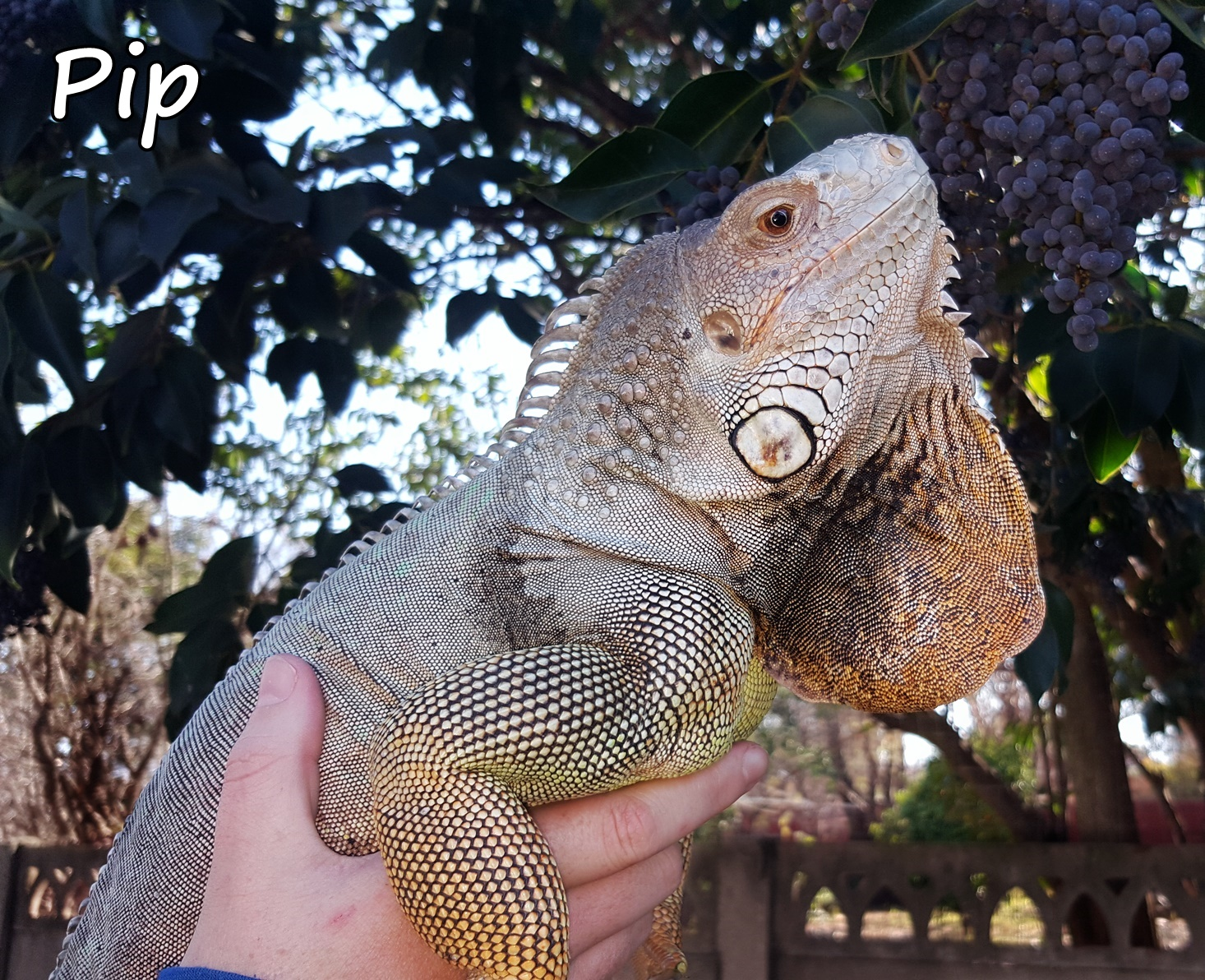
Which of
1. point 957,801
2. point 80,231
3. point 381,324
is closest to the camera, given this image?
point 80,231

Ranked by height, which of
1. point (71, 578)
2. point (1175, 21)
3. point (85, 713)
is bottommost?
point (85, 713)

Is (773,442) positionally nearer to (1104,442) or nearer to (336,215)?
(1104,442)

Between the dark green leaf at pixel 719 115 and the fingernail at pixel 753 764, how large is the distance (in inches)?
40.7

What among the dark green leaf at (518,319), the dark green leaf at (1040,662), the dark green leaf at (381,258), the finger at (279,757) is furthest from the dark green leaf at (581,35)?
the finger at (279,757)

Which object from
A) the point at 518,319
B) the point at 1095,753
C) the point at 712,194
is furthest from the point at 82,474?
the point at 1095,753

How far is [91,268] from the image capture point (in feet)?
7.27

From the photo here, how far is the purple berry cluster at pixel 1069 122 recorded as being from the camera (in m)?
1.46

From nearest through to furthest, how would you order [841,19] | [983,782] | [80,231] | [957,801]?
[841,19], [80,231], [983,782], [957,801]

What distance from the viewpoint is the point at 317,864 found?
4.93ft

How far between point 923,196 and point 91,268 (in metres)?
1.67

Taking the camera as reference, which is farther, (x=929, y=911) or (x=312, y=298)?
(x=929, y=911)

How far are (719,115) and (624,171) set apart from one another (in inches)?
10.0

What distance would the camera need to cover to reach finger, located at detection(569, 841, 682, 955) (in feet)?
5.10

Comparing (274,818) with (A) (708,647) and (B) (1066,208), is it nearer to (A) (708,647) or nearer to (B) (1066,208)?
(A) (708,647)
